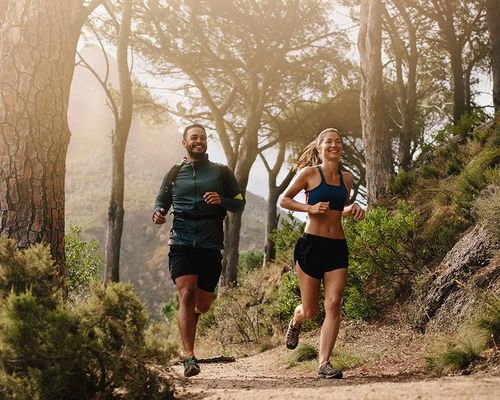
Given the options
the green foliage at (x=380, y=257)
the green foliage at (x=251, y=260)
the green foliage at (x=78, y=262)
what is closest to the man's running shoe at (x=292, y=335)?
the green foliage at (x=380, y=257)

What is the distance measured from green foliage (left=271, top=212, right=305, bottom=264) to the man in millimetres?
5739

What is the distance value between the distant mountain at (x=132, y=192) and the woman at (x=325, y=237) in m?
48.9

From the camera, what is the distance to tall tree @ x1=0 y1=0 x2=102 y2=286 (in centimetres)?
498

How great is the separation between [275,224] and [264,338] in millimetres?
10343

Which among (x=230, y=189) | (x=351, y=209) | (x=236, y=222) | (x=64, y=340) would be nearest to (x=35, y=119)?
(x=230, y=189)

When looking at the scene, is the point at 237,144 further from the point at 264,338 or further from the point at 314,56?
the point at 264,338

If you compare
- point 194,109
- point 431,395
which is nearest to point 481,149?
point 431,395

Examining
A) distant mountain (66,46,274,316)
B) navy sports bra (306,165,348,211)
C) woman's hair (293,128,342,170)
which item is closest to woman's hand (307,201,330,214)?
navy sports bra (306,165,348,211)

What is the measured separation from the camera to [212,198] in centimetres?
536

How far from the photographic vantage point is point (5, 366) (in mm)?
3395

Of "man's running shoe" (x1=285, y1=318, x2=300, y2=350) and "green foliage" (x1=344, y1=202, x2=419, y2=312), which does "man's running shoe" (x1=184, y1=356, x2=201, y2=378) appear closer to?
"man's running shoe" (x1=285, y1=318, x2=300, y2=350)

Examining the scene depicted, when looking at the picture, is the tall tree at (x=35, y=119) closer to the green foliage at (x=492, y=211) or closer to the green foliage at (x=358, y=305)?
the green foliage at (x=358, y=305)

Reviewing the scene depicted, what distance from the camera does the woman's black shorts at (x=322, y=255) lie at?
4.94 m

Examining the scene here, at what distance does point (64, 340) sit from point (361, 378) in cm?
256
